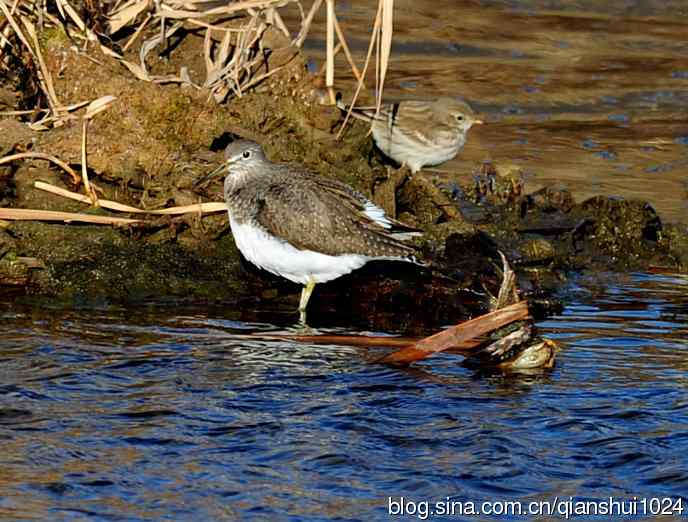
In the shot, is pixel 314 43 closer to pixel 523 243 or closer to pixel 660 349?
pixel 523 243

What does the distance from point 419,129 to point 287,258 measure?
2493mm

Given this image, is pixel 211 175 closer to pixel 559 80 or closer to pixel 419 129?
pixel 419 129

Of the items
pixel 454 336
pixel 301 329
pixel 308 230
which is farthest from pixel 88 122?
pixel 454 336

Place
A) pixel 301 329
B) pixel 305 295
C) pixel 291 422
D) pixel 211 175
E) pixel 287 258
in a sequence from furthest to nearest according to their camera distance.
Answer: pixel 211 175 < pixel 305 295 < pixel 287 258 < pixel 301 329 < pixel 291 422

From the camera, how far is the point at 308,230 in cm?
819

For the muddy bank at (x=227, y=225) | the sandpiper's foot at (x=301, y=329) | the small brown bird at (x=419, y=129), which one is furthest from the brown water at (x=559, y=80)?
the sandpiper's foot at (x=301, y=329)

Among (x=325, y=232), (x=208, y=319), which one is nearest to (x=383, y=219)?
(x=325, y=232)

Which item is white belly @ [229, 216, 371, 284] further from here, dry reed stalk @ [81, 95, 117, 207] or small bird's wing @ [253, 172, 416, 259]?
dry reed stalk @ [81, 95, 117, 207]

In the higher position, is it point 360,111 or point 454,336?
point 360,111

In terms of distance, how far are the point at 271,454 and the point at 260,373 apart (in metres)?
1.05

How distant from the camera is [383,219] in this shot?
837 cm

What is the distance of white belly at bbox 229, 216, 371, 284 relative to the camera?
320 inches

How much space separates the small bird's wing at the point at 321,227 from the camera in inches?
321

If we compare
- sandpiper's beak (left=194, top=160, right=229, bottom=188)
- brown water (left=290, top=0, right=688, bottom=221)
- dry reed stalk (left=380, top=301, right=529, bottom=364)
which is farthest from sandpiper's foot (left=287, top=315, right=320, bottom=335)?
brown water (left=290, top=0, right=688, bottom=221)
